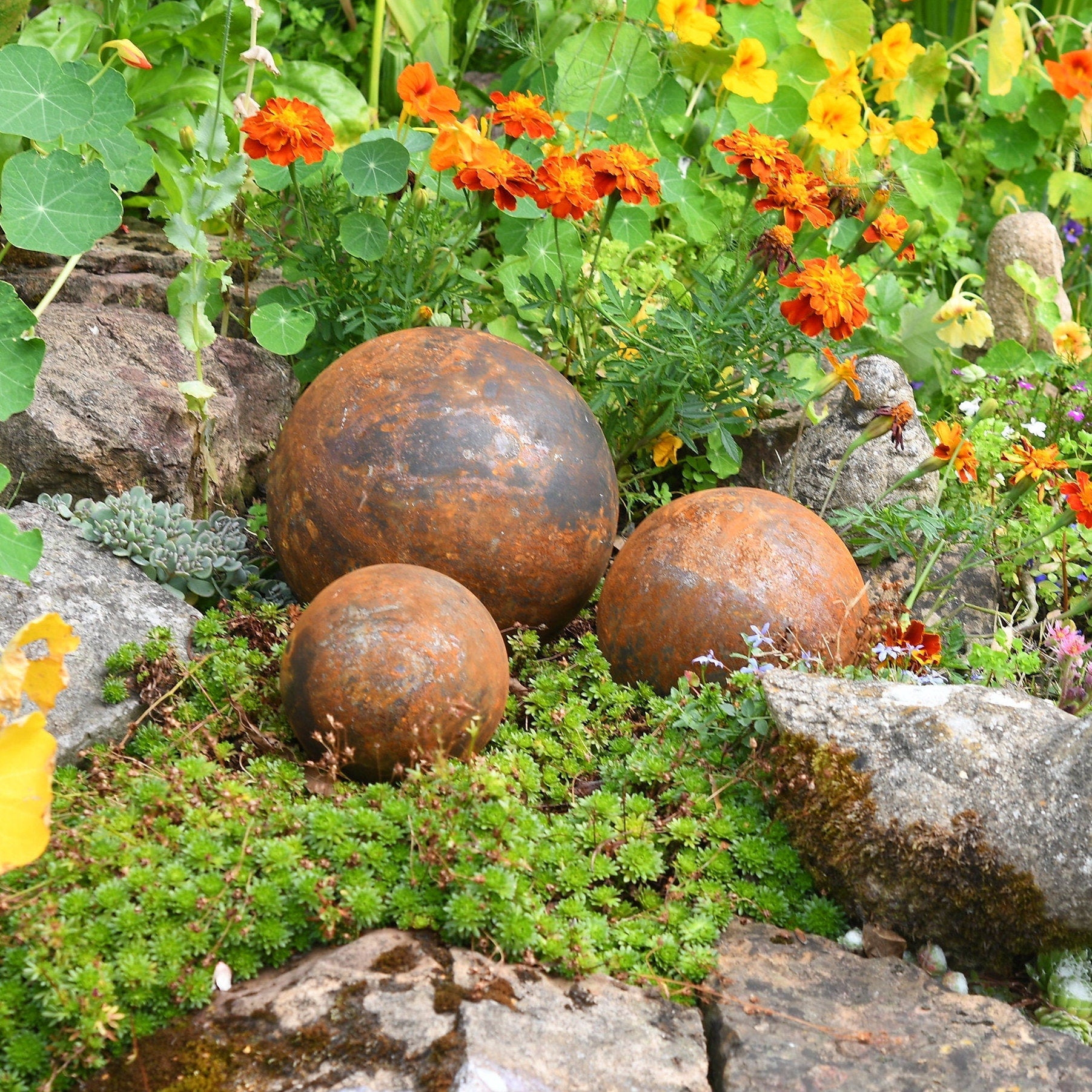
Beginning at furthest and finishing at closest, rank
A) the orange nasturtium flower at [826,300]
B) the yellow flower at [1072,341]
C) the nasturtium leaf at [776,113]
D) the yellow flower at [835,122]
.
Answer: the nasturtium leaf at [776,113], the yellow flower at [1072,341], the yellow flower at [835,122], the orange nasturtium flower at [826,300]

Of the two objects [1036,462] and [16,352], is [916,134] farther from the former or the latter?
[16,352]

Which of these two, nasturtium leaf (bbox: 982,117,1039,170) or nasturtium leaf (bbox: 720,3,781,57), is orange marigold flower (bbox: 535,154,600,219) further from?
nasturtium leaf (bbox: 982,117,1039,170)

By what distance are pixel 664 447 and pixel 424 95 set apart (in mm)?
1411

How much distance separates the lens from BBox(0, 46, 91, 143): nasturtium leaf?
3.24 meters

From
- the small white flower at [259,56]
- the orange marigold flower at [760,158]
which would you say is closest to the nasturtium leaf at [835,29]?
the orange marigold flower at [760,158]

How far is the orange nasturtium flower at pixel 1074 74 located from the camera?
400cm

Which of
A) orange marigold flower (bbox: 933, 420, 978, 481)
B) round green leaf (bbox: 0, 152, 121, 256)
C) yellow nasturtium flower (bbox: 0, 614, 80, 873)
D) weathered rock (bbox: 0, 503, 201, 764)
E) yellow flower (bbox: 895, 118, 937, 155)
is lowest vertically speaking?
weathered rock (bbox: 0, 503, 201, 764)

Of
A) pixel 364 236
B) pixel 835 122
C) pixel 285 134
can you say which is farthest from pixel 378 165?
pixel 835 122

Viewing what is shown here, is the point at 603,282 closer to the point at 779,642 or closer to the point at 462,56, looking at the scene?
the point at 779,642

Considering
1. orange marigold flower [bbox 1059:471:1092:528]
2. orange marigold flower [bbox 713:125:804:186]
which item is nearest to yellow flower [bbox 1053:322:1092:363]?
orange marigold flower [bbox 1059:471:1092:528]

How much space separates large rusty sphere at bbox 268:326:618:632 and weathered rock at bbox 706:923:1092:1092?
3.87ft

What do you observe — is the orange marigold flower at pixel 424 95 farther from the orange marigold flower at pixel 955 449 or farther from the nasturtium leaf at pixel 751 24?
the nasturtium leaf at pixel 751 24

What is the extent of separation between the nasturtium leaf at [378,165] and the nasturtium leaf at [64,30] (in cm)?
165

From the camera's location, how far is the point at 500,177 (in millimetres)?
3398
